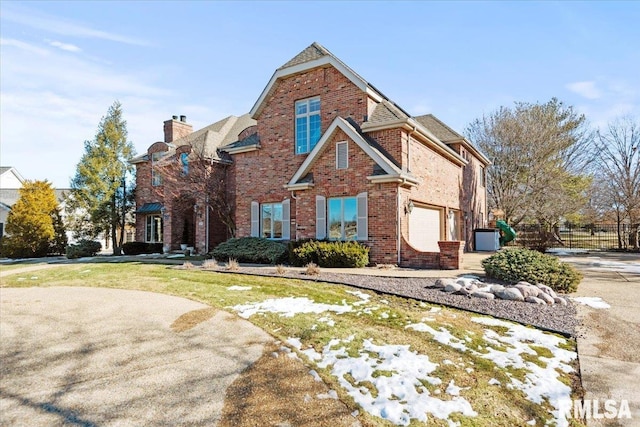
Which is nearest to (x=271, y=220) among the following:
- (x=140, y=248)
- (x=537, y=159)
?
(x=140, y=248)

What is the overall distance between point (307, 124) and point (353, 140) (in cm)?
345

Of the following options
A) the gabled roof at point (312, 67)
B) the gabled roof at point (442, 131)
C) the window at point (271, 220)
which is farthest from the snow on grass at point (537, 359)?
the gabled roof at point (442, 131)

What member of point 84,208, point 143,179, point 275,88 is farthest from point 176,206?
point 275,88

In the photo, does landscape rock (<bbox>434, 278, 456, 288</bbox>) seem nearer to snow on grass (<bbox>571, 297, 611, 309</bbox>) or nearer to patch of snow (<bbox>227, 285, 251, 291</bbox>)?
snow on grass (<bbox>571, 297, 611, 309</bbox>)

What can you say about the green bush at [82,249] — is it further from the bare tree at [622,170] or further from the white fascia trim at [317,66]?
the bare tree at [622,170]

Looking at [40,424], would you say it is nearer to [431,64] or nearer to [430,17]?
[430,17]

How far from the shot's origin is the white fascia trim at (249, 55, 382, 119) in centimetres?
1564

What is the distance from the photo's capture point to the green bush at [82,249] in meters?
21.1

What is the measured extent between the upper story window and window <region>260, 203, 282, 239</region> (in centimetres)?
293

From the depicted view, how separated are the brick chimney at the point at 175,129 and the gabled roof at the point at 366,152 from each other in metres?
13.6

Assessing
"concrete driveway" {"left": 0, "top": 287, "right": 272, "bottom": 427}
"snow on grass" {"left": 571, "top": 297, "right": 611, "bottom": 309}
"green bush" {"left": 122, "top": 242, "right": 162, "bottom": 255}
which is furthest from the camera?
"green bush" {"left": 122, "top": 242, "right": 162, "bottom": 255}

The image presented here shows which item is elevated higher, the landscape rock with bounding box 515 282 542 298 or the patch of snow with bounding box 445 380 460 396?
the landscape rock with bounding box 515 282 542 298

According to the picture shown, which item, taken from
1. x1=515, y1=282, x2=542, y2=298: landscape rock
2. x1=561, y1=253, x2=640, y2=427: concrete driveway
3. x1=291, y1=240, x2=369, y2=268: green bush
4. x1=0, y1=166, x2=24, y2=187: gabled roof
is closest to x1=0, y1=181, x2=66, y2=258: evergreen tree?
x1=0, y1=166, x2=24, y2=187: gabled roof

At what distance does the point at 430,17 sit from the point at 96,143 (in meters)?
23.2
